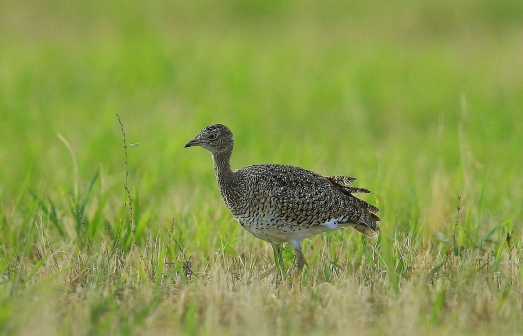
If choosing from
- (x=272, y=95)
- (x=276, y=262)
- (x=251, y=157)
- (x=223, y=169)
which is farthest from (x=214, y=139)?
(x=272, y=95)

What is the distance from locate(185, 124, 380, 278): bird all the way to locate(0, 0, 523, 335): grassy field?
0.86 feet

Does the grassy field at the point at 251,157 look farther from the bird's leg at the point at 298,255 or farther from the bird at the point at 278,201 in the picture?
the bird at the point at 278,201

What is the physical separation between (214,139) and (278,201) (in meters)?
0.61

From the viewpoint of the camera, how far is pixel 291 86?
43.7 feet

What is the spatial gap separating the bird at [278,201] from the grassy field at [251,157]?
0.26m

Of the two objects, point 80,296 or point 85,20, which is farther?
point 85,20

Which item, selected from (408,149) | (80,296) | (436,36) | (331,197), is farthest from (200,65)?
(80,296)

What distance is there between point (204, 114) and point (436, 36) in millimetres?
10652

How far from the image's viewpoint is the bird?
17.8 feet

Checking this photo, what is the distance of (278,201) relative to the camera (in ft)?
17.9

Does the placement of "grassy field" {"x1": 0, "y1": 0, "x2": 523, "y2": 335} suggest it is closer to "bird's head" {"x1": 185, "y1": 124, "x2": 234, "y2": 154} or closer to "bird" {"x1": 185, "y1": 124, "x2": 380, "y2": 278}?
"bird" {"x1": 185, "y1": 124, "x2": 380, "y2": 278}

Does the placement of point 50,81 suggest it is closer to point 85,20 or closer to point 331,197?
point 85,20

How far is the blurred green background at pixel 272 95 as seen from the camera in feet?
26.2

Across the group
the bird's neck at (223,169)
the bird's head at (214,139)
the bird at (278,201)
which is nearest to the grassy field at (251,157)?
the bird at (278,201)
